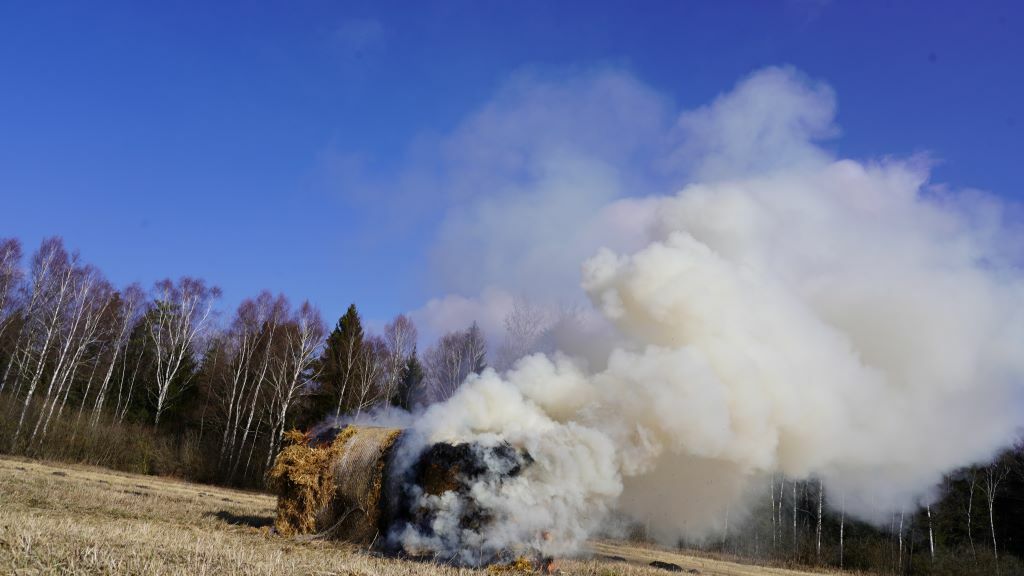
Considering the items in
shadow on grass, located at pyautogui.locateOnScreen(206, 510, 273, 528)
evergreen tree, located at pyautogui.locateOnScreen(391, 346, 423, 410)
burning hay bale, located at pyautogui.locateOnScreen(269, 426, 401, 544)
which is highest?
evergreen tree, located at pyautogui.locateOnScreen(391, 346, 423, 410)

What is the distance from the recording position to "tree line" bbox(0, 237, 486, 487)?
124 ft

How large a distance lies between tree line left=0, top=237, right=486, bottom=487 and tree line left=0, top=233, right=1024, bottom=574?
0.14 meters

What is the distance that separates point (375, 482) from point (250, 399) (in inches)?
1524

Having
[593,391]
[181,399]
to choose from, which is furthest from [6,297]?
[593,391]

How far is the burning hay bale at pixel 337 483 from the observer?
12688 mm

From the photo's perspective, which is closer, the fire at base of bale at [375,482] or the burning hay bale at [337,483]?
the fire at base of bale at [375,482]

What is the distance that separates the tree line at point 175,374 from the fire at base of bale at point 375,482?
22.0 m

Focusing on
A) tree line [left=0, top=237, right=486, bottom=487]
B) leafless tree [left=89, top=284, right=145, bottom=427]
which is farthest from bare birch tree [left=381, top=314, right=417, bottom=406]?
leafless tree [left=89, top=284, right=145, bottom=427]

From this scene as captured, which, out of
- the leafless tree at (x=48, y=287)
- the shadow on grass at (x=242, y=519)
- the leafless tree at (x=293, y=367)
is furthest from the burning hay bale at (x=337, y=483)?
the leafless tree at (x=48, y=287)

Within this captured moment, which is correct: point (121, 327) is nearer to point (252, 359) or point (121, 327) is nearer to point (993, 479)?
point (252, 359)

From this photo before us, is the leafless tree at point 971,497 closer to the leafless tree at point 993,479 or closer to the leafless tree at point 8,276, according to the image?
the leafless tree at point 993,479

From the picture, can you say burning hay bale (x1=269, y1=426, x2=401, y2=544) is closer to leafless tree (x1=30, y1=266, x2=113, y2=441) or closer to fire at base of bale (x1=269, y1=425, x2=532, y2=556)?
fire at base of bale (x1=269, y1=425, x2=532, y2=556)

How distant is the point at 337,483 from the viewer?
13.3 metres

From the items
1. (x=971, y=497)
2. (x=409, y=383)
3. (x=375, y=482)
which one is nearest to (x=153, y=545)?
(x=375, y=482)
